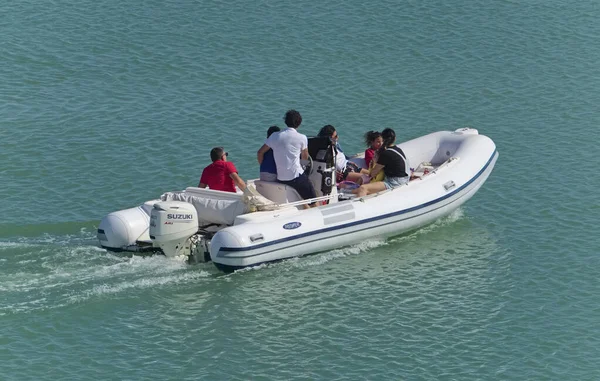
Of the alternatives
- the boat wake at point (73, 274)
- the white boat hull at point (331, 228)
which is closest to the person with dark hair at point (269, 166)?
Result: the white boat hull at point (331, 228)

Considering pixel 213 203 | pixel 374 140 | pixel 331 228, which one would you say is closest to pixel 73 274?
pixel 213 203

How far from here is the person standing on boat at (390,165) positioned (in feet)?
48.3

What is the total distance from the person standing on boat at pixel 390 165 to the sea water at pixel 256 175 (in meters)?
0.71

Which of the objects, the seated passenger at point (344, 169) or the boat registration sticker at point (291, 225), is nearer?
the boat registration sticker at point (291, 225)

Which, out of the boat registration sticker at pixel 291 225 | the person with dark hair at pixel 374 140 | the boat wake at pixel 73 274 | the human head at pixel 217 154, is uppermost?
the human head at pixel 217 154

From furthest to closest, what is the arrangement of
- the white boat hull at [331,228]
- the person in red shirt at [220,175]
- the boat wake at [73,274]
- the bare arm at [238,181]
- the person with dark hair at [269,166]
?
the person with dark hair at [269,166]
the person in red shirt at [220,175]
the bare arm at [238,181]
the white boat hull at [331,228]
the boat wake at [73,274]

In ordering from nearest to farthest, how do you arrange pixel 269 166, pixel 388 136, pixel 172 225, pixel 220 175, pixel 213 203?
pixel 172 225
pixel 213 203
pixel 220 175
pixel 269 166
pixel 388 136

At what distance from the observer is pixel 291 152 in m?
13.8

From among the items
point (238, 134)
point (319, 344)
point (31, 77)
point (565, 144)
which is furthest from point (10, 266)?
point (565, 144)

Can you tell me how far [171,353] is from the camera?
1154 cm

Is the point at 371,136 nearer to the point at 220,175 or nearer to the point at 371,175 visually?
the point at 371,175

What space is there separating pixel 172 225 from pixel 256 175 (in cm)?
414

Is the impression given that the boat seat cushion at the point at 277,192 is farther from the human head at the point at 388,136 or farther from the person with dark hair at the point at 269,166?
the human head at the point at 388,136

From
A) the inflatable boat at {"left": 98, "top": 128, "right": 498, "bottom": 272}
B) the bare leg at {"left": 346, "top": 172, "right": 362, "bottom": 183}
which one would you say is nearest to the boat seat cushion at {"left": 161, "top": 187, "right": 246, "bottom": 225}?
the inflatable boat at {"left": 98, "top": 128, "right": 498, "bottom": 272}
